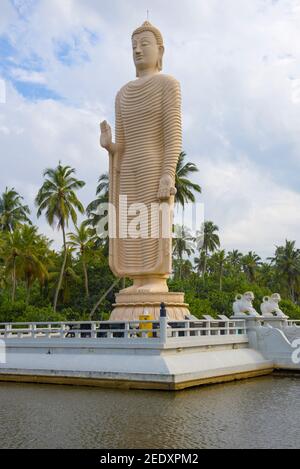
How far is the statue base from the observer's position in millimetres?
21938

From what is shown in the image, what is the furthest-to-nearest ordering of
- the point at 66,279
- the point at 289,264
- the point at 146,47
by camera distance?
the point at 289,264
the point at 66,279
the point at 146,47

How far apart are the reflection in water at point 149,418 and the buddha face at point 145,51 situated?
13.9 m

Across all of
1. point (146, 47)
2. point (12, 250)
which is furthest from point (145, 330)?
point (12, 250)

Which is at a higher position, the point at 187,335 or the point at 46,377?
the point at 187,335

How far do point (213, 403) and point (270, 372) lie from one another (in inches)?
291

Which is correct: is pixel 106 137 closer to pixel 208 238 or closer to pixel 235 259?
pixel 208 238

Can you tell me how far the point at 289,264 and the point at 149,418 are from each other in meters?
47.1

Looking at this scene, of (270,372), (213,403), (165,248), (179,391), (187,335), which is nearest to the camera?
(213,403)

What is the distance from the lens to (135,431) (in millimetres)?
10609

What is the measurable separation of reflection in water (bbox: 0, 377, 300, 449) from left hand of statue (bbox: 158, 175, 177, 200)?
8.48 metres

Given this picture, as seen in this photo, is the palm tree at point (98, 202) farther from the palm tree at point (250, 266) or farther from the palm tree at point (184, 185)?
the palm tree at point (250, 266)

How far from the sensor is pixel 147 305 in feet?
72.3
